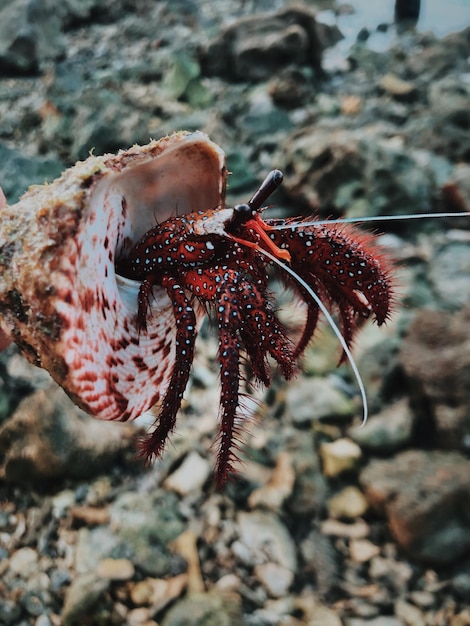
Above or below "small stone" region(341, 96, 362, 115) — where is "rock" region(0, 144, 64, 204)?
above

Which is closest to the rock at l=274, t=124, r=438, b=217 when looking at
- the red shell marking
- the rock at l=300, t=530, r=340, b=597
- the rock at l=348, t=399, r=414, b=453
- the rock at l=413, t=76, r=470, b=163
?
the rock at l=413, t=76, r=470, b=163

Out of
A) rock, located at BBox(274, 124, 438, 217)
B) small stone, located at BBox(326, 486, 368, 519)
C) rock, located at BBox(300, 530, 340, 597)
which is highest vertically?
rock, located at BBox(274, 124, 438, 217)

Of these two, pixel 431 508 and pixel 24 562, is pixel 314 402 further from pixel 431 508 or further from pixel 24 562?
pixel 24 562

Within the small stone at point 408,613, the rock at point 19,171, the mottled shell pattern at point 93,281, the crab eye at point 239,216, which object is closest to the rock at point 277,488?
the small stone at point 408,613

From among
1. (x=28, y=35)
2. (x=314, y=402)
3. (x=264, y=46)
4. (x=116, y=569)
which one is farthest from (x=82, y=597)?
(x=264, y=46)

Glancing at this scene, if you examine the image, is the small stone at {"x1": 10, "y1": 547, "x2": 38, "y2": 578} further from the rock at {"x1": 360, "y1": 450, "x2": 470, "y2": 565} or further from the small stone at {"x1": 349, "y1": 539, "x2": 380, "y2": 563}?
the rock at {"x1": 360, "y1": 450, "x2": 470, "y2": 565}
